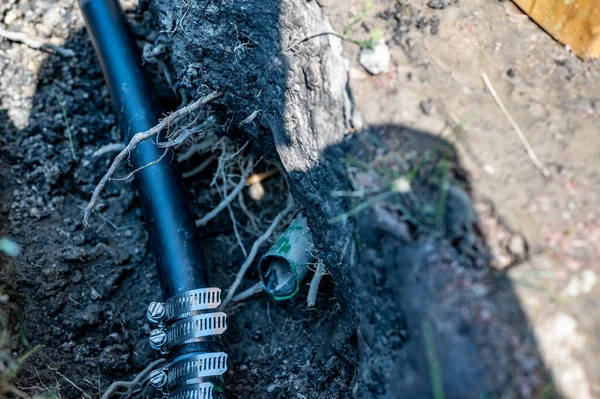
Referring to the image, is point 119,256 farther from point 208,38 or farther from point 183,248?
point 208,38

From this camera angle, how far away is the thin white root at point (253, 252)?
2256 millimetres

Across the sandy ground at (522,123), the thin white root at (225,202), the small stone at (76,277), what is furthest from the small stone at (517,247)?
the small stone at (76,277)

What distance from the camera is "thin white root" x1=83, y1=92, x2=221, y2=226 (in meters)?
2.13

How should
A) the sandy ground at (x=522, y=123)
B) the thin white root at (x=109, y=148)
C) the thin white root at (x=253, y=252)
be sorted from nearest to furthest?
1. the sandy ground at (x=522, y=123)
2. the thin white root at (x=253, y=252)
3. the thin white root at (x=109, y=148)

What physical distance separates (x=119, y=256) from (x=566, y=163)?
1862 millimetres

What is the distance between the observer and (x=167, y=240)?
2.19 metres

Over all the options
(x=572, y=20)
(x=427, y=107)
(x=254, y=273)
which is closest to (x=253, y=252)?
(x=254, y=273)

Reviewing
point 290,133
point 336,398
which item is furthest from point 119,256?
point 336,398

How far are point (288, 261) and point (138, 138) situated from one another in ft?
2.61

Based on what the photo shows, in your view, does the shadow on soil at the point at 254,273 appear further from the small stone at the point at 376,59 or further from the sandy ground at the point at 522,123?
the small stone at the point at 376,59

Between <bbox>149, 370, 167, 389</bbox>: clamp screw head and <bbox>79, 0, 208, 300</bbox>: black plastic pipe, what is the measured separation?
0.31 metres

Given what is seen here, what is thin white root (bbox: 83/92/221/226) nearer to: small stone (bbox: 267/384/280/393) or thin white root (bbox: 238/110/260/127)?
thin white root (bbox: 238/110/260/127)

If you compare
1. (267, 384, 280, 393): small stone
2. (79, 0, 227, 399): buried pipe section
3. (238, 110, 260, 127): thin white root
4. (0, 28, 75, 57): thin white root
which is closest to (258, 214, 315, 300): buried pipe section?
(79, 0, 227, 399): buried pipe section

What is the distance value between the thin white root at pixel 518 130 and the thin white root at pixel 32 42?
6.69ft
